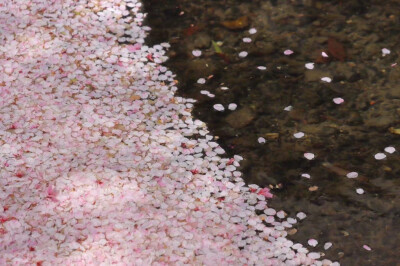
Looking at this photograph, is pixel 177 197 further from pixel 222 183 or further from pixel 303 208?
pixel 303 208

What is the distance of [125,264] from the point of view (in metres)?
3.40

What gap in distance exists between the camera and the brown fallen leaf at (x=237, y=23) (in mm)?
5211

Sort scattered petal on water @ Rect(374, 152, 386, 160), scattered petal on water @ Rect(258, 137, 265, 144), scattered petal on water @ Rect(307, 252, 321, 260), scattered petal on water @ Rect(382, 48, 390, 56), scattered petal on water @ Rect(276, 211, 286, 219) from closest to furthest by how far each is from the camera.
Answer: scattered petal on water @ Rect(307, 252, 321, 260)
scattered petal on water @ Rect(276, 211, 286, 219)
scattered petal on water @ Rect(374, 152, 386, 160)
scattered petal on water @ Rect(258, 137, 265, 144)
scattered petal on water @ Rect(382, 48, 390, 56)

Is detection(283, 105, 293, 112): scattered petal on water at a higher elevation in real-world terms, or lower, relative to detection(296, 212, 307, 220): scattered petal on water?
higher

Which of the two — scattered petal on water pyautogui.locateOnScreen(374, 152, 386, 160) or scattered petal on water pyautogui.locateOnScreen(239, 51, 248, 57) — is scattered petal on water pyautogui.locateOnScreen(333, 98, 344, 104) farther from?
scattered petal on water pyautogui.locateOnScreen(239, 51, 248, 57)

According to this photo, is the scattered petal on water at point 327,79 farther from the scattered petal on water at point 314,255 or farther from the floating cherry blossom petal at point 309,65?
the scattered petal on water at point 314,255

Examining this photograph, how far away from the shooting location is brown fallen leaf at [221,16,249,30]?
5211 millimetres

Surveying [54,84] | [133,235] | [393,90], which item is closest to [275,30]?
[393,90]

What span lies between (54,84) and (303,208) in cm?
201

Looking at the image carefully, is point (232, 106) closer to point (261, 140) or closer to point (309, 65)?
point (261, 140)

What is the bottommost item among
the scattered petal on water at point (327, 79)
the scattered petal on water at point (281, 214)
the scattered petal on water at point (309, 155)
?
the scattered petal on water at point (281, 214)

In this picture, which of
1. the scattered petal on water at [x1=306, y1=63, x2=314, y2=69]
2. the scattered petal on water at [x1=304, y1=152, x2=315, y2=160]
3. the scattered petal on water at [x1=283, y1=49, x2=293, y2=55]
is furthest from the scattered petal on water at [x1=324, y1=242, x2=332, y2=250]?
the scattered petal on water at [x1=283, y1=49, x2=293, y2=55]

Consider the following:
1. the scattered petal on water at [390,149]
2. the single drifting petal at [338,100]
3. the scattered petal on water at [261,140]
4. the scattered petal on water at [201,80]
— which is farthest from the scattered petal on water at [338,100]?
the scattered petal on water at [201,80]

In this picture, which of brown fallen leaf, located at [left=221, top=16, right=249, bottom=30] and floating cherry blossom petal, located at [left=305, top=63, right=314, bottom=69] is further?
brown fallen leaf, located at [left=221, top=16, right=249, bottom=30]
